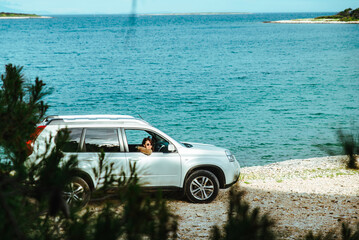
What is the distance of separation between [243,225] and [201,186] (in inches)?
242

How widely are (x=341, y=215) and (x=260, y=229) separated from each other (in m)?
6.50

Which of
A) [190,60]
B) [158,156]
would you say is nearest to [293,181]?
[158,156]

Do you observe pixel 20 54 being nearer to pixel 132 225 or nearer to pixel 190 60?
pixel 190 60

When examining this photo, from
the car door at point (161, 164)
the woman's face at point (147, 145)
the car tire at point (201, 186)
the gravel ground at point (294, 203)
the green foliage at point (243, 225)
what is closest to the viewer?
the green foliage at point (243, 225)

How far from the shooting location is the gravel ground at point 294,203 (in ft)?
24.5

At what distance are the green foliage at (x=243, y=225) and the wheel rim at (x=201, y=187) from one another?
5.51 meters

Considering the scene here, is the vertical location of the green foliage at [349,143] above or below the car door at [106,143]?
below

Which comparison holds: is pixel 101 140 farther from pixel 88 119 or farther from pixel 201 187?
pixel 201 187

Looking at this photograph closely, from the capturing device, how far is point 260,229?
7.93 ft

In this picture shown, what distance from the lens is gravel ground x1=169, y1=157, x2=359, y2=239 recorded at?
294 inches

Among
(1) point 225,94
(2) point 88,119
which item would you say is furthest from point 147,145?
(1) point 225,94

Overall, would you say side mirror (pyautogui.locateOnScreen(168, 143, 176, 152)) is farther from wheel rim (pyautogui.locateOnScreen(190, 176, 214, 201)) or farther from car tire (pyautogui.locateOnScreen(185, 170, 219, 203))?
wheel rim (pyautogui.locateOnScreen(190, 176, 214, 201))

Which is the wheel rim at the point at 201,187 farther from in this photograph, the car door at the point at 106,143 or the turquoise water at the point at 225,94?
the turquoise water at the point at 225,94

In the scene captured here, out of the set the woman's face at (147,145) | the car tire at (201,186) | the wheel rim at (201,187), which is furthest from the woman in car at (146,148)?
the wheel rim at (201,187)
